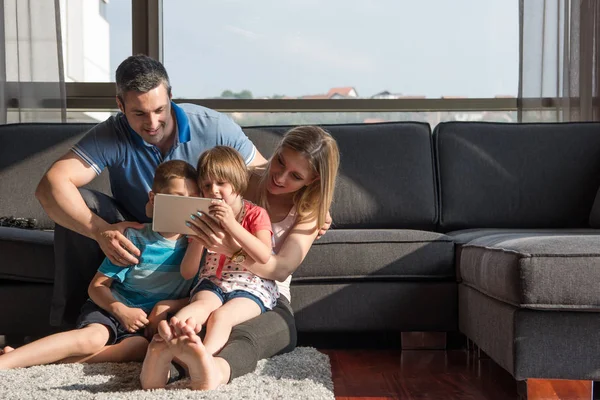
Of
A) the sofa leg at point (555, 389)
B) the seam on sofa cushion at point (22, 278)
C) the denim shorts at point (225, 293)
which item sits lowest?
the sofa leg at point (555, 389)

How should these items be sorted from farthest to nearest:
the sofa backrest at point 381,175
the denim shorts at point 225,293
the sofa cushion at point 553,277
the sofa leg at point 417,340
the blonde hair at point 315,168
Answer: the sofa backrest at point 381,175, the sofa leg at point 417,340, the blonde hair at point 315,168, the denim shorts at point 225,293, the sofa cushion at point 553,277

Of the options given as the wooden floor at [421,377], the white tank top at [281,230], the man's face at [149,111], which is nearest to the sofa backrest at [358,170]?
the wooden floor at [421,377]

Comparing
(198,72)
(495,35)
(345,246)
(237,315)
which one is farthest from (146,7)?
(237,315)

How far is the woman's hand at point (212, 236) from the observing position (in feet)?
6.51

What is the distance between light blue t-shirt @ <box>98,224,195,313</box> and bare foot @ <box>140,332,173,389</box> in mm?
448

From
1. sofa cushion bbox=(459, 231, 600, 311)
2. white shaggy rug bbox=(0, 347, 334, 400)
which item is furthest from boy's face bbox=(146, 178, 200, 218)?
sofa cushion bbox=(459, 231, 600, 311)

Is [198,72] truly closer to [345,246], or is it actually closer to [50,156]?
[50,156]

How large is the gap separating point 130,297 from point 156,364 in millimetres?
492

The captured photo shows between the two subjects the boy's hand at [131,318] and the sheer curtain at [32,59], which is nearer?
the boy's hand at [131,318]

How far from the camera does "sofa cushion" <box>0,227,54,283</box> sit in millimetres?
2518

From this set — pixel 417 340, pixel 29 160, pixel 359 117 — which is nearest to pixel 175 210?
pixel 417 340

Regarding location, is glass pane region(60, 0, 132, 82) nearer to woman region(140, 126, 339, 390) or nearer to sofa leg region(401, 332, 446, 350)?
woman region(140, 126, 339, 390)

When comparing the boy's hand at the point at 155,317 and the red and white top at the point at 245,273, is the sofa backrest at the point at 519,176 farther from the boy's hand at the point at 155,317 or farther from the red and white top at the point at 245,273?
the boy's hand at the point at 155,317

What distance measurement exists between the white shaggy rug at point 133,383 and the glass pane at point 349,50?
2.35 meters
